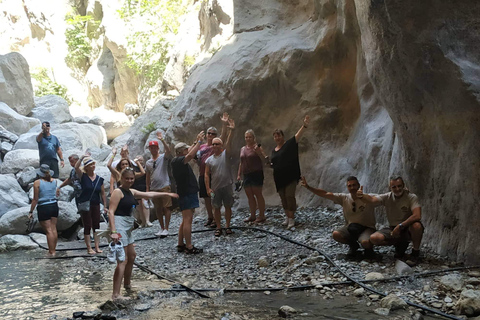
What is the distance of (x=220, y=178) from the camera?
27.1 ft

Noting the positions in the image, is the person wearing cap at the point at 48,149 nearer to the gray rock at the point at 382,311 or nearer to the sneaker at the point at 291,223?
the sneaker at the point at 291,223

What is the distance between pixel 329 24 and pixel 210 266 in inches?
239

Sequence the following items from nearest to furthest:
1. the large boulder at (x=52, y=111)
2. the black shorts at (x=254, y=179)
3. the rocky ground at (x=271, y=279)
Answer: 1. the rocky ground at (x=271, y=279)
2. the black shorts at (x=254, y=179)
3. the large boulder at (x=52, y=111)

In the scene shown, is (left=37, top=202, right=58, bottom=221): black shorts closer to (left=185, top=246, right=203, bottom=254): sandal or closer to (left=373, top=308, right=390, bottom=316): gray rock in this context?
(left=185, top=246, right=203, bottom=254): sandal

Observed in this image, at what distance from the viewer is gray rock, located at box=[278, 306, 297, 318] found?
14.4 feet

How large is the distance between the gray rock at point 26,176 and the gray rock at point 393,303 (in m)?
12.6

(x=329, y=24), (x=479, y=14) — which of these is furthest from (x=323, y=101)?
(x=479, y=14)

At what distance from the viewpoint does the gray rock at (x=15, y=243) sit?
10.0m

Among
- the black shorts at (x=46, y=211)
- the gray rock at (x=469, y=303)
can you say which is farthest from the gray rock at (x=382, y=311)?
the black shorts at (x=46, y=211)

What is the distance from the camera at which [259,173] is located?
29.2ft

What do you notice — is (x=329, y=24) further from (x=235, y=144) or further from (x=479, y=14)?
(x=479, y=14)

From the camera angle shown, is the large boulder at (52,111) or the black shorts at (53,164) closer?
the black shorts at (53,164)

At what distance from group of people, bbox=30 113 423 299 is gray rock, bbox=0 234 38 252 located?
5.96 ft

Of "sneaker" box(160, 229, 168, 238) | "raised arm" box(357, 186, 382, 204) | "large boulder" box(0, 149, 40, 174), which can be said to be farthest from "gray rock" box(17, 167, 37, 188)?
"raised arm" box(357, 186, 382, 204)
